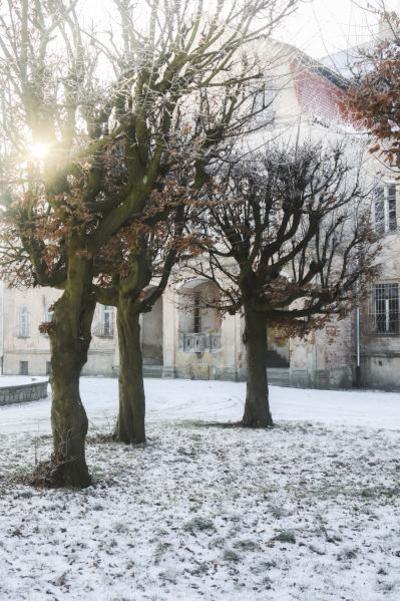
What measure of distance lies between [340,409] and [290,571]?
37.9 ft

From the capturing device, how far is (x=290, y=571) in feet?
15.4

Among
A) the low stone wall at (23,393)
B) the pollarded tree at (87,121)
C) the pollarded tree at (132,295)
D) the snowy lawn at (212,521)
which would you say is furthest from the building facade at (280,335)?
the pollarded tree at (87,121)

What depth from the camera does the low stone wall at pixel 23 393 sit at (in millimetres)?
17281

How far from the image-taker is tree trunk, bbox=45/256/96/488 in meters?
7.20

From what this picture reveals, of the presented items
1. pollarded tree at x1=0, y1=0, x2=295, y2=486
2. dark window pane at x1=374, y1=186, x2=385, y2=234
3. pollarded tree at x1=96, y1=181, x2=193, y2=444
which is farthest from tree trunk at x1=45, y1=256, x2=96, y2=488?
dark window pane at x1=374, y1=186, x2=385, y2=234

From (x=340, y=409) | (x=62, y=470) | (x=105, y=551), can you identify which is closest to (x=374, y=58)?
(x=105, y=551)

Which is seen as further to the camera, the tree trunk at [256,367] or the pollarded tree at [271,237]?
the tree trunk at [256,367]

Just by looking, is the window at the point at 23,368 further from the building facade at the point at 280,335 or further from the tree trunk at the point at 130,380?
the tree trunk at the point at 130,380

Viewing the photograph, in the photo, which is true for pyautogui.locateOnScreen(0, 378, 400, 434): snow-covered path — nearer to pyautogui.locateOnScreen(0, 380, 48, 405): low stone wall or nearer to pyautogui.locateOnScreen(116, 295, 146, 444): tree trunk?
pyautogui.locateOnScreen(0, 380, 48, 405): low stone wall

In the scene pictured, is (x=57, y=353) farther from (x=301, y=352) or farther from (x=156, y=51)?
(x=301, y=352)

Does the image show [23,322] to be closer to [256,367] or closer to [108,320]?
[108,320]

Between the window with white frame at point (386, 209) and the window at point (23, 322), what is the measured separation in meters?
18.7

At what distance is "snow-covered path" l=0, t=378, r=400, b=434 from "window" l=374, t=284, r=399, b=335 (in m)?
2.41

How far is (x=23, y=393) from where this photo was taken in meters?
18.1
